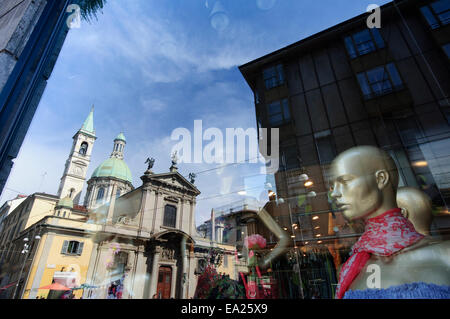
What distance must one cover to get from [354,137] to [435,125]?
52.7 inches

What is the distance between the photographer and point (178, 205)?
55.3 ft

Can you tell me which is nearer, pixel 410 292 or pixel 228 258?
pixel 410 292

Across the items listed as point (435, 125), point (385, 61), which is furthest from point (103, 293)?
point (385, 61)

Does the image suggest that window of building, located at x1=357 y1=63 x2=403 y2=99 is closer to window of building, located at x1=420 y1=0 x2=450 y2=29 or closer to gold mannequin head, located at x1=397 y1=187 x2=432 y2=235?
window of building, located at x1=420 y1=0 x2=450 y2=29

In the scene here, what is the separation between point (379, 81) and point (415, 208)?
3947 mm

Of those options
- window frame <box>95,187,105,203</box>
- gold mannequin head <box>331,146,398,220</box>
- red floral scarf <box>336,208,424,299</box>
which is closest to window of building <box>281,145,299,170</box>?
gold mannequin head <box>331,146,398,220</box>

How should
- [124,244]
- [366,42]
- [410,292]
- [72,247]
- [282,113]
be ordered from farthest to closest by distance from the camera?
1. [124,244]
2. [72,247]
3. [282,113]
4. [366,42]
5. [410,292]

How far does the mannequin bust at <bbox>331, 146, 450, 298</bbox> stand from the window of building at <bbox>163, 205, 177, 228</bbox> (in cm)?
1569

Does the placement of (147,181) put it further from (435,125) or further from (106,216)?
(435,125)

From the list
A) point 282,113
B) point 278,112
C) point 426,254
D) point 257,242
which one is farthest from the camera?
point 257,242

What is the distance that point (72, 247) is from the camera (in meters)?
8.68

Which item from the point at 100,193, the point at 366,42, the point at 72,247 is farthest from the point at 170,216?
the point at 366,42

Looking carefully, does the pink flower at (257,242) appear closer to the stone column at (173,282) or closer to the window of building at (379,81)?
the window of building at (379,81)

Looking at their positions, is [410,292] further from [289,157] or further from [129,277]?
[129,277]
